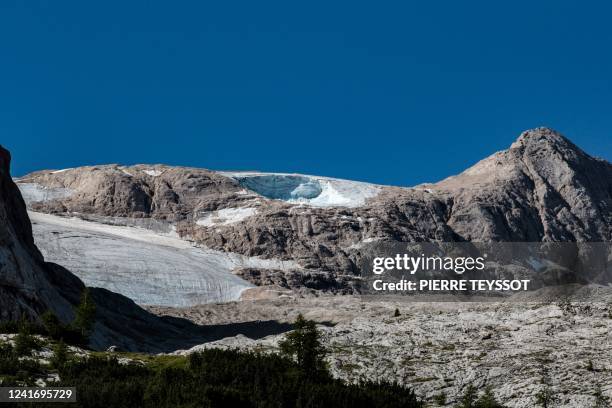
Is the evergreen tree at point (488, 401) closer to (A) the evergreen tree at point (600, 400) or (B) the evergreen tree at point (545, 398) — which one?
(B) the evergreen tree at point (545, 398)

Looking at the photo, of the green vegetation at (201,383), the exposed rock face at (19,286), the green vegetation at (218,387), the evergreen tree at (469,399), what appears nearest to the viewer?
the green vegetation at (218,387)

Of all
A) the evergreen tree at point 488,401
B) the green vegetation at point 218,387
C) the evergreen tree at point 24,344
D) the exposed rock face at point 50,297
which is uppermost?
the exposed rock face at point 50,297

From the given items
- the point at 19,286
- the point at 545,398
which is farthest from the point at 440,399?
the point at 19,286

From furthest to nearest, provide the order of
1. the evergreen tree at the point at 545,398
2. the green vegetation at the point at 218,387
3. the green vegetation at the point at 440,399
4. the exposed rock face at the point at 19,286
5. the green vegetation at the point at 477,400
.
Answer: the exposed rock face at the point at 19,286 → the green vegetation at the point at 440,399 → the evergreen tree at the point at 545,398 → the green vegetation at the point at 477,400 → the green vegetation at the point at 218,387

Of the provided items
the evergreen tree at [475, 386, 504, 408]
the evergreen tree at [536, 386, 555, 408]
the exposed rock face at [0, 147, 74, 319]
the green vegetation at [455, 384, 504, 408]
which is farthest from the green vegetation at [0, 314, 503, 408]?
the exposed rock face at [0, 147, 74, 319]

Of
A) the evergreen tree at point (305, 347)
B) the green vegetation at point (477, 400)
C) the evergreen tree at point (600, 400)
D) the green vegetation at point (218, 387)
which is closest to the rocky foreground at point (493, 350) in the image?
the evergreen tree at point (600, 400)

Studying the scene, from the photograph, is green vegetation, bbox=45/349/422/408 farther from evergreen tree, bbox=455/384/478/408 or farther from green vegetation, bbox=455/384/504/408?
green vegetation, bbox=455/384/504/408

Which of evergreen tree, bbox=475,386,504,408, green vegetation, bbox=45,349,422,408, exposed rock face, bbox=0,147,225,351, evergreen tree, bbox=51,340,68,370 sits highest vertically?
exposed rock face, bbox=0,147,225,351

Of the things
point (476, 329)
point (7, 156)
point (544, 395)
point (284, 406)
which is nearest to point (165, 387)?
point (284, 406)

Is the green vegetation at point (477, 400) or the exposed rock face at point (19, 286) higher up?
the exposed rock face at point (19, 286)

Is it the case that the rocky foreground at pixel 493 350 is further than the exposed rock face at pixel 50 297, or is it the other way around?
the exposed rock face at pixel 50 297
